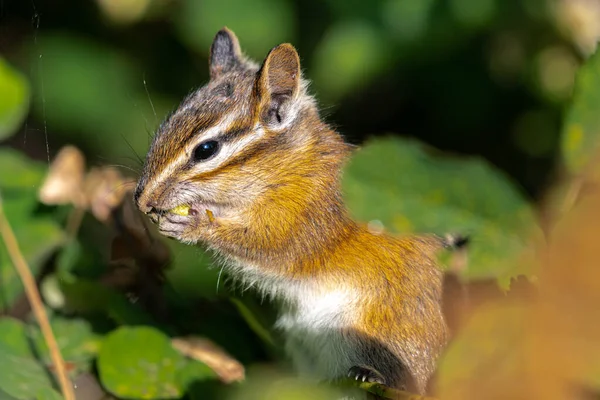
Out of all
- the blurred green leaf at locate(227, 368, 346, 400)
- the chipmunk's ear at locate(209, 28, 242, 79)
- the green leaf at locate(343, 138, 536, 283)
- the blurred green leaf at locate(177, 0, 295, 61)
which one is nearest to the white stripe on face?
the chipmunk's ear at locate(209, 28, 242, 79)

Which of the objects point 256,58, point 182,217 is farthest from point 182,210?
point 256,58

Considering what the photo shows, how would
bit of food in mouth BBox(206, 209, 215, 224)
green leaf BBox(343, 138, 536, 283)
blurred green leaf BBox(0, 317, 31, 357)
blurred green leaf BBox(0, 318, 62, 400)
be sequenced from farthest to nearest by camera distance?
bit of food in mouth BBox(206, 209, 215, 224) → blurred green leaf BBox(0, 317, 31, 357) → blurred green leaf BBox(0, 318, 62, 400) → green leaf BBox(343, 138, 536, 283)

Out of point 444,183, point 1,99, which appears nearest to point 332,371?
point 1,99

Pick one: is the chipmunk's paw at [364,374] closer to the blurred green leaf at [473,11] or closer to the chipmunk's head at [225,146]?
the chipmunk's head at [225,146]

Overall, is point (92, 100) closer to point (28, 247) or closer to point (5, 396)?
point (28, 247)

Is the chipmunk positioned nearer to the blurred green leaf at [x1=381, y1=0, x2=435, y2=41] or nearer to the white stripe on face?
the white stripe on face

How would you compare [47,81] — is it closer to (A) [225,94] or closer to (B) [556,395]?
(A) [225,94]
